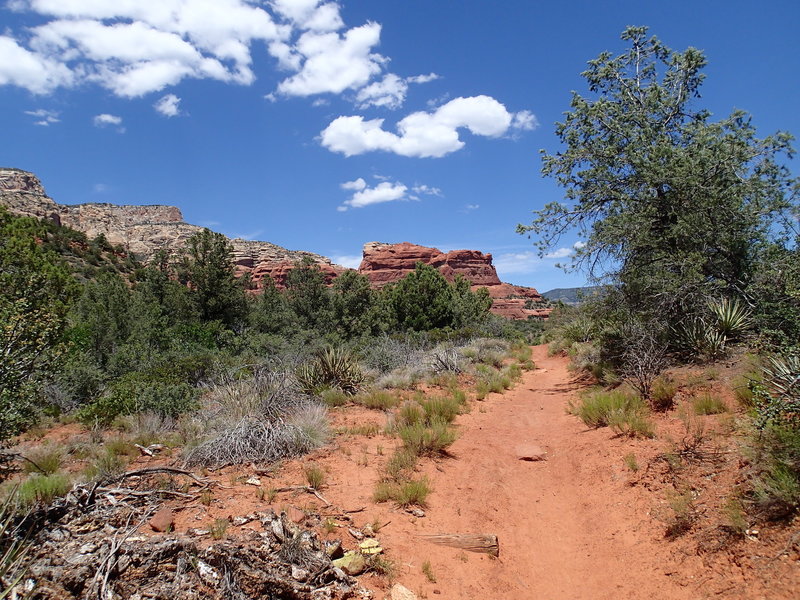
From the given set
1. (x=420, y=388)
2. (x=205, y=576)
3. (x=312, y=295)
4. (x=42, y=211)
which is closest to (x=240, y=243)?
(x=42, y=211)

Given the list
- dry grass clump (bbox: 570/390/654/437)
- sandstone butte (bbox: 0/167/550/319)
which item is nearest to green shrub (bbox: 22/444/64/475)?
dry grass clump (bbox: 570/390/654/437)

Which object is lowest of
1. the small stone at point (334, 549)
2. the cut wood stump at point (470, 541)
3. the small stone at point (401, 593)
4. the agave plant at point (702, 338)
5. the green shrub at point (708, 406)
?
the small stone at point (401, 593)

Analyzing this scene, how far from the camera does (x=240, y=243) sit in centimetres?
11256

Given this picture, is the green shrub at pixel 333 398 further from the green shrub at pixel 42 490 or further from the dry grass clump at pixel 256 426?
the green shrub at pixel 42 490

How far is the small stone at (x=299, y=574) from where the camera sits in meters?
3.52

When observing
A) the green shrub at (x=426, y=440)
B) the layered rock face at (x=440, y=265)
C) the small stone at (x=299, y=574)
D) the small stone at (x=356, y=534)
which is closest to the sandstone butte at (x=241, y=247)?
the layered rock face at (x=440, y=265)

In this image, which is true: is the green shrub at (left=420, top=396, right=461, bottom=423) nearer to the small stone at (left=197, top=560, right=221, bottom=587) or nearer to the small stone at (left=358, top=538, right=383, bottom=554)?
the small stone at (left=358, top=538, right=383, bottom=554)

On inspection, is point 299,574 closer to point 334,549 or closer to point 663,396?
point 334,549

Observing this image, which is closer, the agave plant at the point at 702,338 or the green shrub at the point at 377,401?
the agave plant at the point at 702,338

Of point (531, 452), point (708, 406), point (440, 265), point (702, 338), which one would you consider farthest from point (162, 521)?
point (440, 265)

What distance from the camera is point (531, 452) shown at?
24.2ft

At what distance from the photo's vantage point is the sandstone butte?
76.6 metres

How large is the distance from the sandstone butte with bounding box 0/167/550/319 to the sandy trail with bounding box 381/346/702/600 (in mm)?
50077

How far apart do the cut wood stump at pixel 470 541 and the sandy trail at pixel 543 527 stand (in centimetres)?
8
